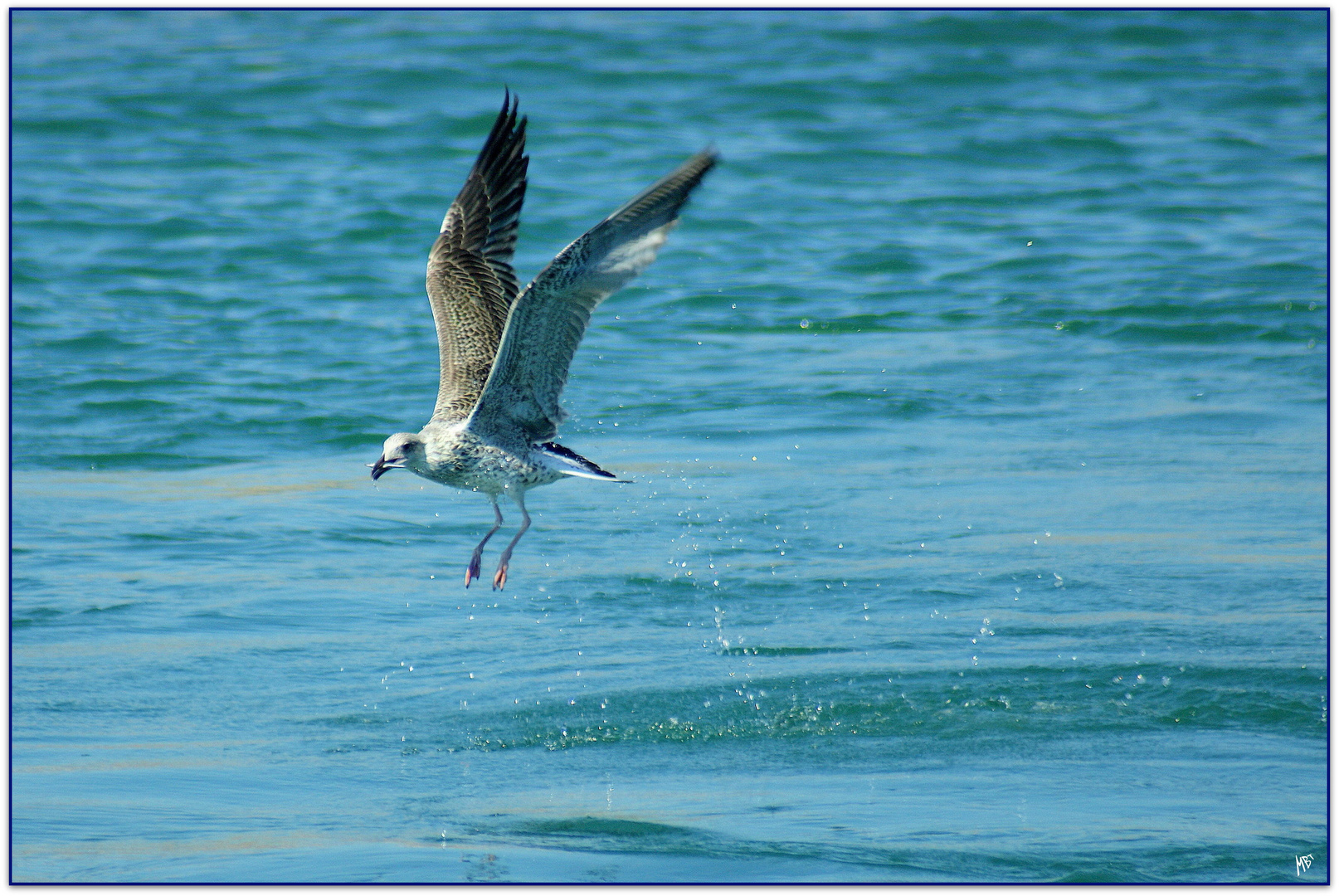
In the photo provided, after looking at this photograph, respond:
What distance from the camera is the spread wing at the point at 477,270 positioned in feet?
23.9

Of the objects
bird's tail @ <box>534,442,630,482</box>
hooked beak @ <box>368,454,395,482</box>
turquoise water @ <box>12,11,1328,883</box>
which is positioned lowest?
turquoise water @ <box>12,11,1328,883</box>

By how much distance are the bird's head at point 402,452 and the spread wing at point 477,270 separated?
27cm

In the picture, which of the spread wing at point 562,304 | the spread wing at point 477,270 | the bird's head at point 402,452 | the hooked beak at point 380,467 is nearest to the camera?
the spread wing at point 562,304

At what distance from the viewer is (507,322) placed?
241 inches

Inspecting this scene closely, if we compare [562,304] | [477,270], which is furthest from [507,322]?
[477,270]

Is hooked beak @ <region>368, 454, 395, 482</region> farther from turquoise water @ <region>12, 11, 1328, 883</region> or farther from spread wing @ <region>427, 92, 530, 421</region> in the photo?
turquoise water @ <region>12, 11, 1328, 883</region>

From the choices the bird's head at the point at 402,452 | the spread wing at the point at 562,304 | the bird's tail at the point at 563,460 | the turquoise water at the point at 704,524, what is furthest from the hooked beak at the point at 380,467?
the turquoise water at the point at 704,524

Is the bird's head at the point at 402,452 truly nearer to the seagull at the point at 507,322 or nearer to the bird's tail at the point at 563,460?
the seagull at the point at 507,322

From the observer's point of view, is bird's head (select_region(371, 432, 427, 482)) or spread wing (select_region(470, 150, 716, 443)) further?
bird's head (select_region(371, 432, 427, 482))

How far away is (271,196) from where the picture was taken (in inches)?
713

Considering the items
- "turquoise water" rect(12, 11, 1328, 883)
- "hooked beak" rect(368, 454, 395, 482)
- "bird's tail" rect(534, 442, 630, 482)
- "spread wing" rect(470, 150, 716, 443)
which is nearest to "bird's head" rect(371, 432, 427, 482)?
"hooked beak" rect(368, 454, 395, 482)

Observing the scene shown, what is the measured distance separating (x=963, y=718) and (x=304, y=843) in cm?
257

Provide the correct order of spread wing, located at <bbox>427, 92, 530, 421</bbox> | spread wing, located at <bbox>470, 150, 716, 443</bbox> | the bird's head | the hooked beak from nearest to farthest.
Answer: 1. spread wing, located at <bbox>470, 150, 716, 443</bbox>
2. the hooked beak
3. the bird's head
4. spread wing, located at <bbox>427, 92, 530, 421</bbox>

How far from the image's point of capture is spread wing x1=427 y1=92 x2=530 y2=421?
23.9 feet
